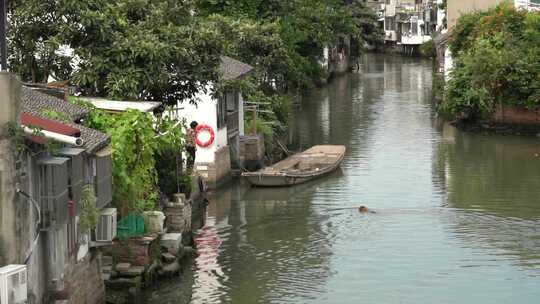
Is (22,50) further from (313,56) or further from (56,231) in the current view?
(313,56)

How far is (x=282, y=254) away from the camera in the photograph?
2853 cm

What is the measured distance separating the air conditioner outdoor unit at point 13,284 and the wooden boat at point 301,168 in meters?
21.2

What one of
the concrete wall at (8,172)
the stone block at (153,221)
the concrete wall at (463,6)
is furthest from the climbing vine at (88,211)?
the concrete wall at (463,6)

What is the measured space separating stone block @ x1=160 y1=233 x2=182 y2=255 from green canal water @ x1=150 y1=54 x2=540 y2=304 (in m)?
0.72

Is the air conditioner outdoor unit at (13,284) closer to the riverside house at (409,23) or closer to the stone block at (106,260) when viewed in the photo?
the stone block at (106,260)

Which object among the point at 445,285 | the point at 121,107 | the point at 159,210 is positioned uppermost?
the point at 121,107

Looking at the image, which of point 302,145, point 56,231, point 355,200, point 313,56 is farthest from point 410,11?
point 56,231

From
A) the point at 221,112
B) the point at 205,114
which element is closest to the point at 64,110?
the point at 205,114

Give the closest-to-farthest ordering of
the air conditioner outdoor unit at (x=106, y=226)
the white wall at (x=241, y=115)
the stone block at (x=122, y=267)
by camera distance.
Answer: the air conditioner outdoor unit at (x=106, y=226) < the stone block at (x=122, y=267) < the white wall at (x=241, y=115)

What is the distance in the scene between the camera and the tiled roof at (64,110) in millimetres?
19017

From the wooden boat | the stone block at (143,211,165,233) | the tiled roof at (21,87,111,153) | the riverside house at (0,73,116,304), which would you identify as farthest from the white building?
the riverside house at (0,73,116,304)

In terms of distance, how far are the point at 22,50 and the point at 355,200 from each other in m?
11.3

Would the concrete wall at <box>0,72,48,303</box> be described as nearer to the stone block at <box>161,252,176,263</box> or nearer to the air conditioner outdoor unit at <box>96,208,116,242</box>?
the air conditioner outdoor unit at <box>96,208,116,242</box>

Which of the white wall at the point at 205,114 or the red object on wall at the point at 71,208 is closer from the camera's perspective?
the red object on wall at the point at 71,208
